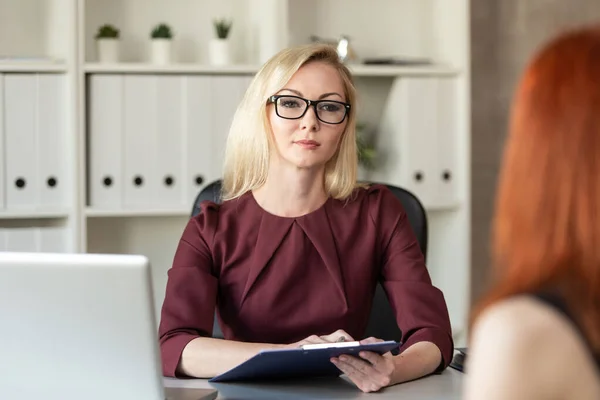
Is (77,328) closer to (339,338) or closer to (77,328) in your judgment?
(77,328)

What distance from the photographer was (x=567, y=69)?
87cm

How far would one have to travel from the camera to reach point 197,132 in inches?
122

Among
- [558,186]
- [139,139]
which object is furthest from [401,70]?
[558,186]

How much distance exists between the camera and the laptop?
129cm

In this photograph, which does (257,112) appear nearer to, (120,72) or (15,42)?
(120,72)

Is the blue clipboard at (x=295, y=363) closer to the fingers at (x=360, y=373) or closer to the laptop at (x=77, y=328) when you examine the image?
the fingers at (x=360, y=373)

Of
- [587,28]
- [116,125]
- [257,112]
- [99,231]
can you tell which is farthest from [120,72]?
[587,28]

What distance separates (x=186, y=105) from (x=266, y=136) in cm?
112

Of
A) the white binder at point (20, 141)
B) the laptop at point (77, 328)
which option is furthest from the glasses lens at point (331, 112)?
the white binder at point (20, 141)

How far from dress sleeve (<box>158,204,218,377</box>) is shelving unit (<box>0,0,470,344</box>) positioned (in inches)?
44.1

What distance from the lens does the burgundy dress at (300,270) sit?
1935mm

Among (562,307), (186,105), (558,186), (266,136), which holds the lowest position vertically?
(562,307)

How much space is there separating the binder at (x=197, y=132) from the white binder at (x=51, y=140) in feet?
1.28

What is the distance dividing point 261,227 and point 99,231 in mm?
1430
